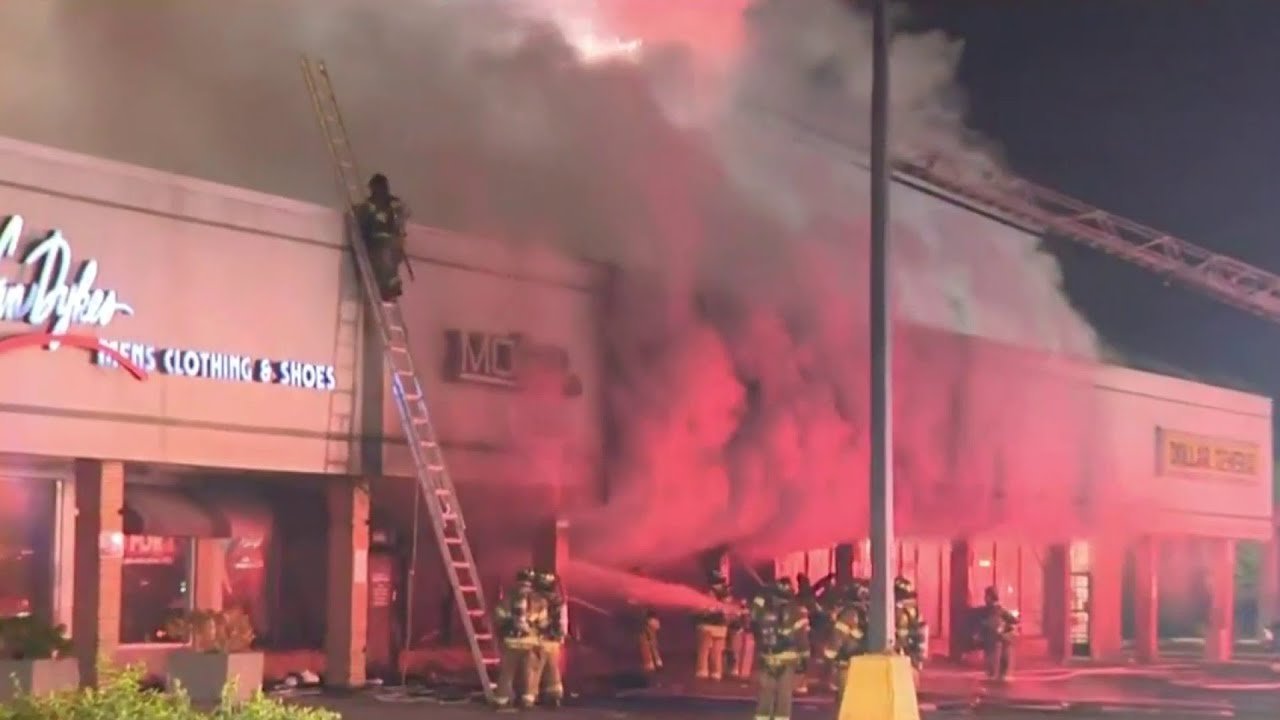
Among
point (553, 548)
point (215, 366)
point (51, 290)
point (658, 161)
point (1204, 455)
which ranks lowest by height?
point (553, 548)

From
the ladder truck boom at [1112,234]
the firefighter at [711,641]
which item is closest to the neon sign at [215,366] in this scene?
the firefighter at [711,641]

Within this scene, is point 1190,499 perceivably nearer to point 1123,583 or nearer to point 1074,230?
point 1123,583

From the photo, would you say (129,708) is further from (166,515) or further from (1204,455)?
(1204,455)

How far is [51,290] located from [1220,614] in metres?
16.6

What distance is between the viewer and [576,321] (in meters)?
19.9

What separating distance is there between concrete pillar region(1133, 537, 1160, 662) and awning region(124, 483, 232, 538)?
1314 cm

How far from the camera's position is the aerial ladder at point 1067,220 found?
20094 millimetres

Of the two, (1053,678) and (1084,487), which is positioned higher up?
(1084,487)

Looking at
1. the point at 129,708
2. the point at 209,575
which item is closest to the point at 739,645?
the point at 209,575

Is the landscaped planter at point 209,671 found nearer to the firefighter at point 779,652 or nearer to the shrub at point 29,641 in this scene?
the shrub at point 29,641

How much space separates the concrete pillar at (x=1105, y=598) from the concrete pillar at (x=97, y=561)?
14.5m

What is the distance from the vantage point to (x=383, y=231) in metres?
17.1

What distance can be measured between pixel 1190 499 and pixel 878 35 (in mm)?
15126

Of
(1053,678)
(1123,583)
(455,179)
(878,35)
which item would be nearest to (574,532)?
(455,179)
